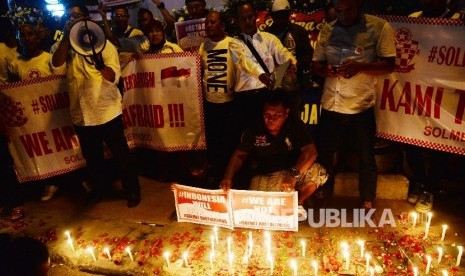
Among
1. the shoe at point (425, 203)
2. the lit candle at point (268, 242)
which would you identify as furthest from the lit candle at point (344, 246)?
the shoe at point (425, 203)

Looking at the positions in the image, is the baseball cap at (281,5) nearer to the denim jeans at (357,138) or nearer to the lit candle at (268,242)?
the denim jeans at (357,138)

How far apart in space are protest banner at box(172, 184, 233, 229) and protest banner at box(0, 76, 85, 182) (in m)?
2.31

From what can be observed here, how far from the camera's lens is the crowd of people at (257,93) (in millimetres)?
4129

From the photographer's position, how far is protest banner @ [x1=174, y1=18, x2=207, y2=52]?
19.2ft

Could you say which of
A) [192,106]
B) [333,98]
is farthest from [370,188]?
[192,106]

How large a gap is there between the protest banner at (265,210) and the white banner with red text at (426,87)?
1.83 metres

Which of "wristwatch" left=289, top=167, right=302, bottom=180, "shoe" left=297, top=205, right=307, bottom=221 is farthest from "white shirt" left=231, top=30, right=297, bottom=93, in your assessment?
"shoe" left=297, top=205, right=307, bottom=221

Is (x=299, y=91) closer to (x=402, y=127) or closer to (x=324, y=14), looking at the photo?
(x=402, y=127)

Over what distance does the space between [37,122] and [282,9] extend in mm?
3894

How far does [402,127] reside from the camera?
469 cm

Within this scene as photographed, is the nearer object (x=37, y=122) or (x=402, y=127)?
(x=402, y=127)

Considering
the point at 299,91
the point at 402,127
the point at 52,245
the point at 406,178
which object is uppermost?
the point at 299,91

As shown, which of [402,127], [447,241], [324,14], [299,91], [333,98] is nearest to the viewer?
[447,241]

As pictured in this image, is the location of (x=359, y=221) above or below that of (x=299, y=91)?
below
